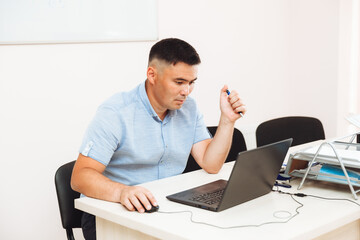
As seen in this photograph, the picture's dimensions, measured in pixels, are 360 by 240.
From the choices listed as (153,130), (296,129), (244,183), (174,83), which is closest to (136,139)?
(153,130)

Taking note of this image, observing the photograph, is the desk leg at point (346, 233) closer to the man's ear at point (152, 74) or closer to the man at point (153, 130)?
the man at point (153, 130)

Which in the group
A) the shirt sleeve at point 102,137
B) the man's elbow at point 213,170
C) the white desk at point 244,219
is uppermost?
the shirt sleeve at point 102,137

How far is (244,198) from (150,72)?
27.7 inches

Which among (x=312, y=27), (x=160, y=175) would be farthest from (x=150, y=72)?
(x=312, y=27)

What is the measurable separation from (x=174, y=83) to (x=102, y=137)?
38cm

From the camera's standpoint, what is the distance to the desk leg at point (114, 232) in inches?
53.9

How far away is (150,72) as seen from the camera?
1.82m

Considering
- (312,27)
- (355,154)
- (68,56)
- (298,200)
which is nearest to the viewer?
(298,200)

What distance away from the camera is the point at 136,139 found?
1.77 m

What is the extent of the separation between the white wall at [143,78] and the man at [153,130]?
2.76ft

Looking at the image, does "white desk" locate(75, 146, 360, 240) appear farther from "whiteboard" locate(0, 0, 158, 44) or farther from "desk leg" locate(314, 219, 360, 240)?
"whiteboard" locate(0, 0, 158, 44)

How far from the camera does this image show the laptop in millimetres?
1296

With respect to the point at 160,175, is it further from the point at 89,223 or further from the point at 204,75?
the point at 204,75

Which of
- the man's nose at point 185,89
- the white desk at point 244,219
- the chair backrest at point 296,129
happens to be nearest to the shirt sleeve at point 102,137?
the white desk at point 244,219
